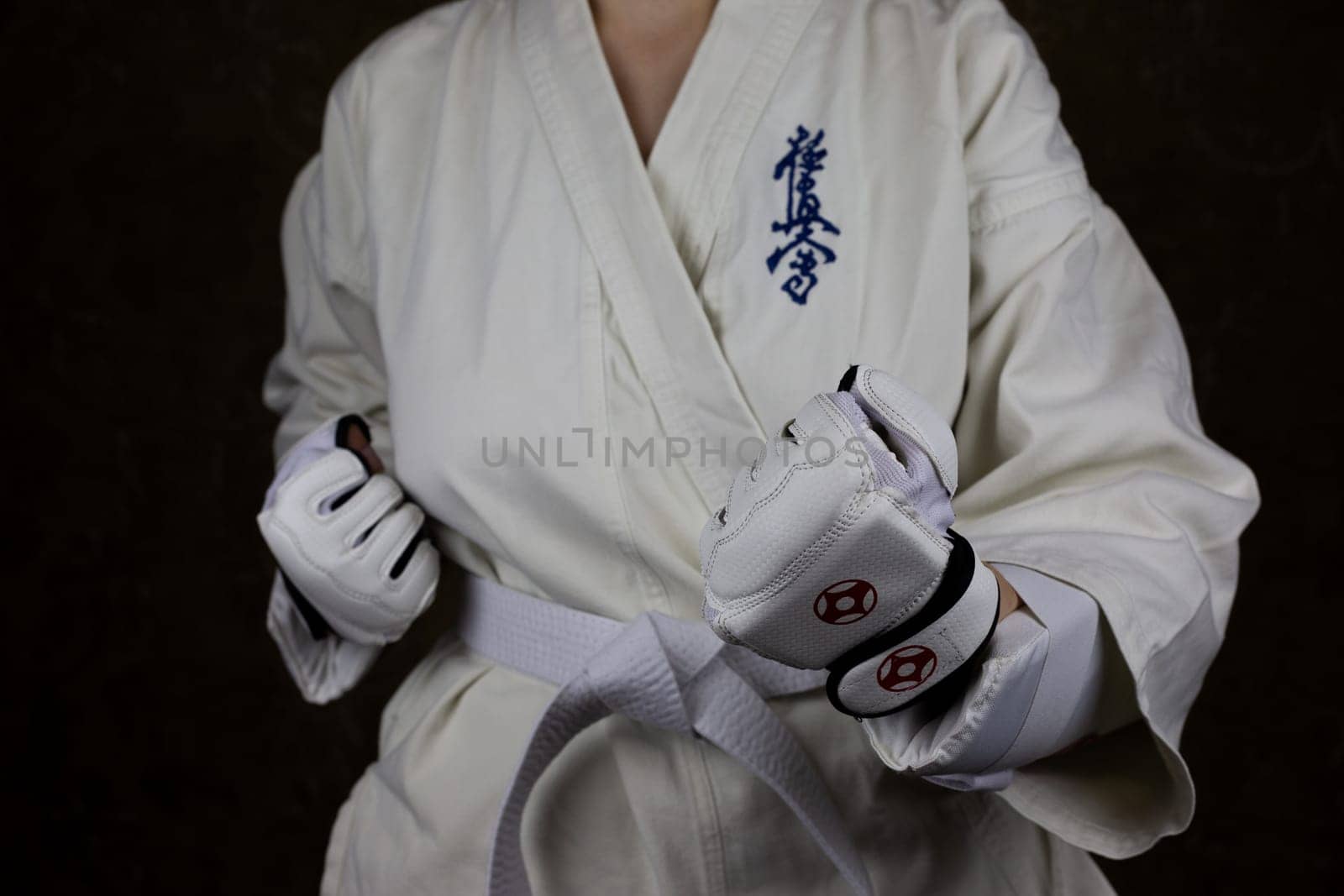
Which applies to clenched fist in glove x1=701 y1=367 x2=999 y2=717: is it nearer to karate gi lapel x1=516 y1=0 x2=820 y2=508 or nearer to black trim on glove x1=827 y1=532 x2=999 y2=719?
black trim on glove x1=827 y1=532 x2=999 y2=719

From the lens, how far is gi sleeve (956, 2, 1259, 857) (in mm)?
981

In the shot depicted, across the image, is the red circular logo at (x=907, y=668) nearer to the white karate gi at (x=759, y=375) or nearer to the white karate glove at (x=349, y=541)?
the white karate gi at (x=759, y=375)

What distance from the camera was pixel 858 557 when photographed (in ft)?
2.57

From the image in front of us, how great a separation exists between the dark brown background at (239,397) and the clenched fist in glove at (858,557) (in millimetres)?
1150

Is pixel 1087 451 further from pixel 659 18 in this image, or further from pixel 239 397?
pixel 239 397

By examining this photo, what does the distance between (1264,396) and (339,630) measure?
4.14ft

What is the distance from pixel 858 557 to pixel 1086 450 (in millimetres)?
333

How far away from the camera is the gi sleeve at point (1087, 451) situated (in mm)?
981

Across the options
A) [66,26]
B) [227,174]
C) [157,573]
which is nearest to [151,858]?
[157,573]

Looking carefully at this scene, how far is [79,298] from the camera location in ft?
6.59

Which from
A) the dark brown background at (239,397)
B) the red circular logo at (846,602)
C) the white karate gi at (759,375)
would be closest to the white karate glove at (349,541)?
the white karate gi at (759,375)

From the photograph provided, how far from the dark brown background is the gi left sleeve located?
0.76m

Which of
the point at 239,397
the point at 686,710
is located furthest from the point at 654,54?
the point at 239,397

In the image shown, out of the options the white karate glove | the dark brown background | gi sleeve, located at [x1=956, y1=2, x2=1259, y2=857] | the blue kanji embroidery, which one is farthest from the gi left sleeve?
the dark brown background
